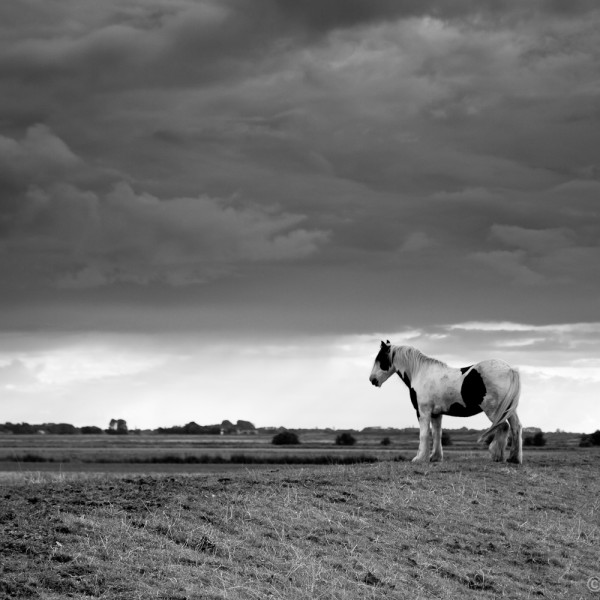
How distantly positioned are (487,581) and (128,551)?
464 centimetres

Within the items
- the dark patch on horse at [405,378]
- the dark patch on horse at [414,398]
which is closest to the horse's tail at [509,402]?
the dark patch on horse at [414,398]

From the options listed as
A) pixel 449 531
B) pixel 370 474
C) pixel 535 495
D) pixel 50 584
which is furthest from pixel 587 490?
pixel 50 584

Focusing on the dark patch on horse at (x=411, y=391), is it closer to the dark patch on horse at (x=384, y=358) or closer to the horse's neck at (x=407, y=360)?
the horse's neck at (x=407, y=360)

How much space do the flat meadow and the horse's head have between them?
5504 mm

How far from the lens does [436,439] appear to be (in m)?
20.3

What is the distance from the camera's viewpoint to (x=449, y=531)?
42.5ft

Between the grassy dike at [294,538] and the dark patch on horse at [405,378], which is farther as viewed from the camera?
the dark patch on horse at [405,378]

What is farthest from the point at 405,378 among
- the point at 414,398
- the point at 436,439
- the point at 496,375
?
the point at 496,375

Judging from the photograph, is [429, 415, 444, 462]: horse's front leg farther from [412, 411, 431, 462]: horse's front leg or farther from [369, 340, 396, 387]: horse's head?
[369, 340, 396, 387]: horse's head

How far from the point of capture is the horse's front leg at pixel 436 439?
66.2 feet

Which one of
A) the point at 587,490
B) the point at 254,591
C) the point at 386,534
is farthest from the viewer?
the point at 587,490

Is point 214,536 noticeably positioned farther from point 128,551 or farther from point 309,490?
point 309,490

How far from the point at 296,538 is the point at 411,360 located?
33.7 feet

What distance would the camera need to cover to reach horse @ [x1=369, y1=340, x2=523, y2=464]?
1939 cm
